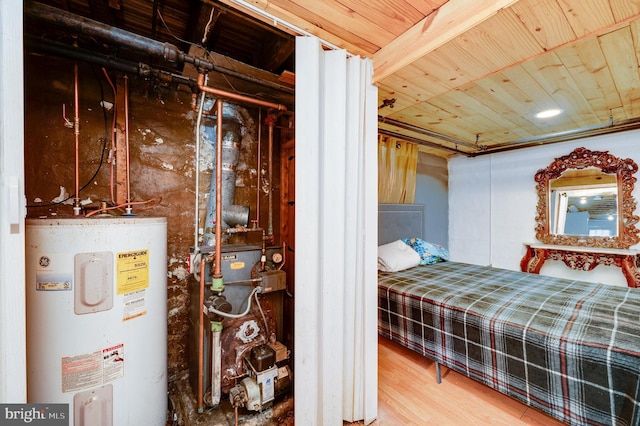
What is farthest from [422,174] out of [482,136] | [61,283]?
[61,283]

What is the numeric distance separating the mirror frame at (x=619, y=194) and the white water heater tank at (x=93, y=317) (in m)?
4.46

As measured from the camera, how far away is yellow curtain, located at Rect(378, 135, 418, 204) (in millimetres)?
3098

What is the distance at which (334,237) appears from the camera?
129cm

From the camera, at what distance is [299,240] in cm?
123

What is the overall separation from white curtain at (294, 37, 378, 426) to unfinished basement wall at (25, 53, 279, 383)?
36.7 inches

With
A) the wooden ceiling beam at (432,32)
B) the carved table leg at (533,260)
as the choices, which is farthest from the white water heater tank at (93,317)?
the carved table leg at (533,260)

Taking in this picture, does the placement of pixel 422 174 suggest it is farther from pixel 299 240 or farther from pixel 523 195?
pixel 299 240

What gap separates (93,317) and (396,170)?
313cm

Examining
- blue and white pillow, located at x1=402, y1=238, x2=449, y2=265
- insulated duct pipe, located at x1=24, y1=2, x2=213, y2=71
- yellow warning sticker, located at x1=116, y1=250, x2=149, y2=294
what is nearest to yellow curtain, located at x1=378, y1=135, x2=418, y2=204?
blue and white pillow, located at x1=402, y1=238, x2=449, y2=265

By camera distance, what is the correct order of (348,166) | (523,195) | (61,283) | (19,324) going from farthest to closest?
(523,195) < (348,166) < (61,283) < (19,324)

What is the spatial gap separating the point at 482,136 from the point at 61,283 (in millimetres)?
4145

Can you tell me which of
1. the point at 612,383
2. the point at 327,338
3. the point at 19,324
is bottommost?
the point at 612,383

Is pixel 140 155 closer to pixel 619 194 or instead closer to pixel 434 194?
pixel 434 194

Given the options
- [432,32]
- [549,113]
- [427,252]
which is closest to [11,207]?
[432,32]
